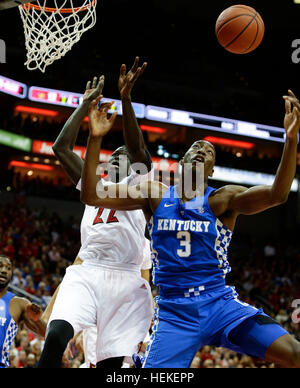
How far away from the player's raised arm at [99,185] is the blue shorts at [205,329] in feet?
2.36

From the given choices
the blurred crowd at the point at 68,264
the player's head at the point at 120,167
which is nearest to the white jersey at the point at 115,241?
the player's head at the point at 120,167

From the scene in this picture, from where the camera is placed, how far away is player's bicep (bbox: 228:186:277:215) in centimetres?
318

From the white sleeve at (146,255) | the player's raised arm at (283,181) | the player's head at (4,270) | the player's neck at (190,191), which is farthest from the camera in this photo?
the player's head at (4,270)

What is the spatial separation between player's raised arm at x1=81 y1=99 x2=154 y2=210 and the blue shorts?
720 mm

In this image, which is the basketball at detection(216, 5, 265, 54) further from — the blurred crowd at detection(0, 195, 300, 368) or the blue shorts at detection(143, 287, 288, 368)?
the blurred crowd at detection(0, 195, 300, 368)

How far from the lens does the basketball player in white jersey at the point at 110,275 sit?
365 centimetres

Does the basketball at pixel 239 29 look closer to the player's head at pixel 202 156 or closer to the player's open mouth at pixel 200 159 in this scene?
the player's head at pixel 202 156

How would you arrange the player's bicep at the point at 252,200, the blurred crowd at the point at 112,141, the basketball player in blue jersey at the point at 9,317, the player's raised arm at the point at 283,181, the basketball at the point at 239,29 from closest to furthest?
1. the player's raised arm at the point at 283,181
2. the player's bicep at the point at 252,200
3. the basketball player in blue jersey at the point at 9,317
4. the basketball at the point at 239,29
5. the blurred crowd at the point at 112,141

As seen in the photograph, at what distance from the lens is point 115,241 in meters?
3.90

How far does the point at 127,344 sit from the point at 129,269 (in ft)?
1.81

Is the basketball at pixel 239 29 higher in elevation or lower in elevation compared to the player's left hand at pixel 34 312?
higher

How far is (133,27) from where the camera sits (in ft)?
→ 68.0
